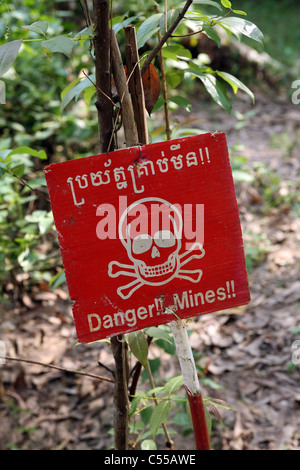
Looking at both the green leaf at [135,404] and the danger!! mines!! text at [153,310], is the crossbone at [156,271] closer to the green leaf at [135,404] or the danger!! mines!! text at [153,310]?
the danger!! mines!! text at [153,310]

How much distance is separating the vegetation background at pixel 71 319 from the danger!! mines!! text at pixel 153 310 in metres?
0.34

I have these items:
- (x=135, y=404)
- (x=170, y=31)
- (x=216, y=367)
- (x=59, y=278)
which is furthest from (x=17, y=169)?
(x=216, y=367)

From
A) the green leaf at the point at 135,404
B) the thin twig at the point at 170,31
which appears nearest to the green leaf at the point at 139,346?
the green leaf at the point at 135,404

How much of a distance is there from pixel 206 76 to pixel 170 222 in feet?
1.26

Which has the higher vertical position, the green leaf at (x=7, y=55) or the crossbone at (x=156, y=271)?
the green leaf at (x=7, y=55)

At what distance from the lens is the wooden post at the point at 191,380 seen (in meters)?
0.84

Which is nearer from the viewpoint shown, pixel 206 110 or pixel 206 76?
pixel 206 76

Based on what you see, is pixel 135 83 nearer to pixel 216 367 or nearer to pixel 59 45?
pixel 59 45

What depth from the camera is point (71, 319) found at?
2074 mm

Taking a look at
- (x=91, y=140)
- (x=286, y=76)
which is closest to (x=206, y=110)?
(x=286, y=76)

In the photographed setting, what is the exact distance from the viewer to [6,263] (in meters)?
1.89

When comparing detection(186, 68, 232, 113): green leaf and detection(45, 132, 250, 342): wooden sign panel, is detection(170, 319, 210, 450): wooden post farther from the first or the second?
detection(186, 68, 232, 113): green leaf

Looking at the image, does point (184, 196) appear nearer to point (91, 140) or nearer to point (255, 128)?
point (91, 140)

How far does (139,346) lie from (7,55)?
0.57 m
